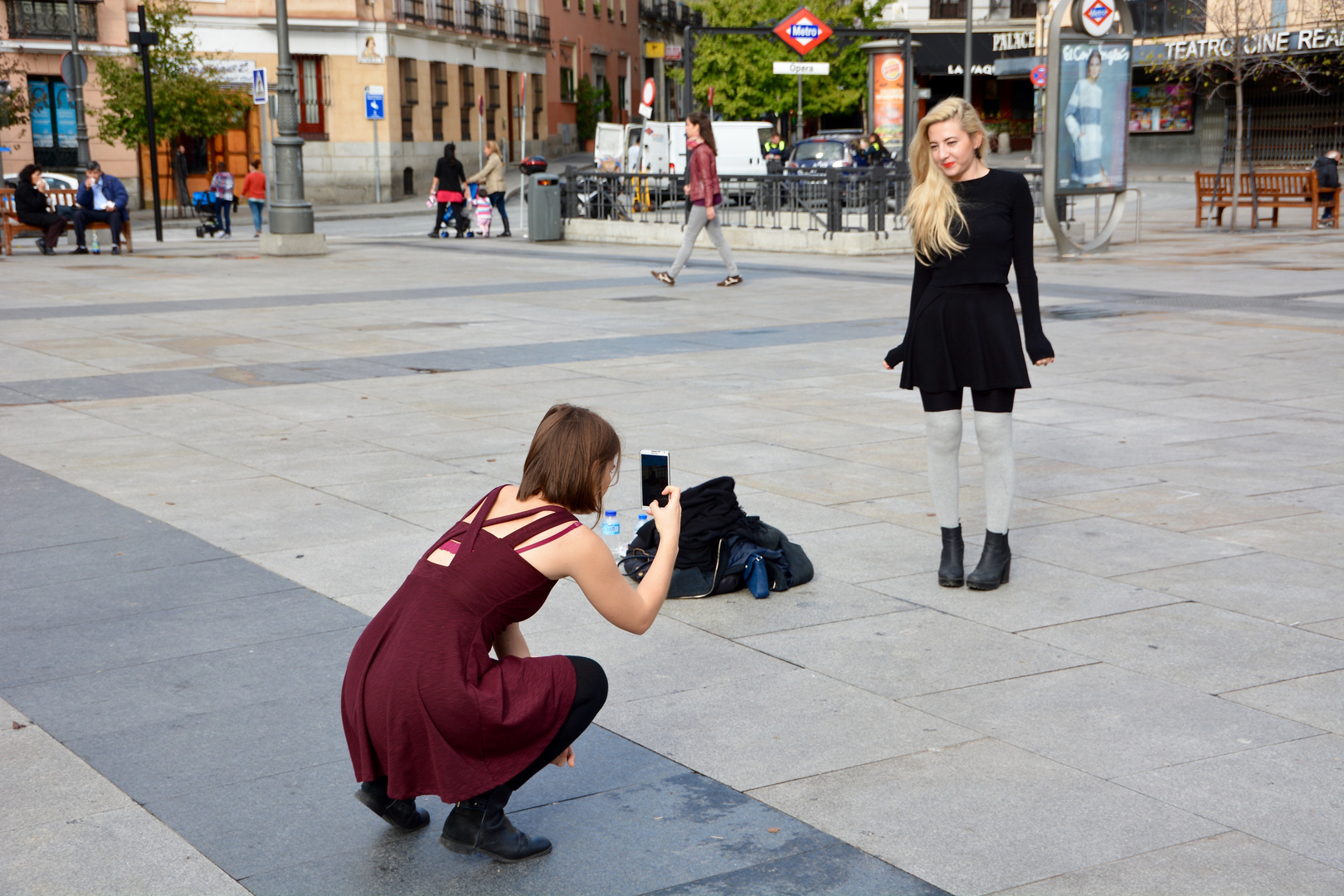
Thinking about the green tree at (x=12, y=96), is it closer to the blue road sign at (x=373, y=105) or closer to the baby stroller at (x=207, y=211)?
the baby stroller at (x=207, y=211)

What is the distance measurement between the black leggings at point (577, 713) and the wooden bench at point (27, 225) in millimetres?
20841

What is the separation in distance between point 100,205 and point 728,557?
20.1 meters

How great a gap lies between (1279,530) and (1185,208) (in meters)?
27.1

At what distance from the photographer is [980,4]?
56156mm

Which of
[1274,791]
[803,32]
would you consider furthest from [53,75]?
[1274,791]

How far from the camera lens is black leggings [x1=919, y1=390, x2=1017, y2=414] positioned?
520cm

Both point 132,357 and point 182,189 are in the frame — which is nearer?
point 132,357

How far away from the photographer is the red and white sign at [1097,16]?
1883 cm

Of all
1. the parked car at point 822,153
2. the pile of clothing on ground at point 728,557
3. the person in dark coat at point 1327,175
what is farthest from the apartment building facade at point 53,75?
the pile of clothing on ground at point 728,557

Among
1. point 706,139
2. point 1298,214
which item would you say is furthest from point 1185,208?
point 706,139

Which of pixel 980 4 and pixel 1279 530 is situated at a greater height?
pixel 980 4

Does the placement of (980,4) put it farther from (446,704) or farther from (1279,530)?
(446,704)

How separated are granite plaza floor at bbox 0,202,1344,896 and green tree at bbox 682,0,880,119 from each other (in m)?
41.9

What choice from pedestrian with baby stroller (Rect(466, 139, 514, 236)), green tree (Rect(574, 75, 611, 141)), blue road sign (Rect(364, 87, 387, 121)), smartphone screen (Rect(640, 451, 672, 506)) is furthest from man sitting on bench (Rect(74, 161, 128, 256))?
green tree (Rect(574, 75, 611, 141))
